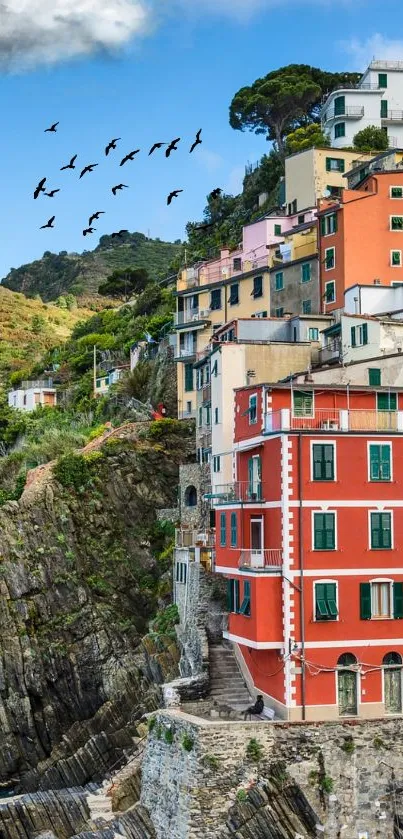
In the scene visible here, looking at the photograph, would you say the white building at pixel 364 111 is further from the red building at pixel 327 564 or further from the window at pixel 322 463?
the window at pixel 322 463

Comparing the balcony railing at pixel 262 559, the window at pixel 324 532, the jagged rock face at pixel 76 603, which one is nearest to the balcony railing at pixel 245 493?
the balcony railing at pixel 262 559

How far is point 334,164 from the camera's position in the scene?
8694 cm

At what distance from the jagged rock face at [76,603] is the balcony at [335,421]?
55.4 feet

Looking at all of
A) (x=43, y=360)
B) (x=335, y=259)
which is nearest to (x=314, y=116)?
(x=43, y=360)

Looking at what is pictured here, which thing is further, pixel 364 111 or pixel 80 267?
pixel 80 267

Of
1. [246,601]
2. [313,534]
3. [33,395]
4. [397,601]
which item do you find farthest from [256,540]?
[33,395]

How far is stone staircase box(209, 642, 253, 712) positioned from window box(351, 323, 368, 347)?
14.2 m

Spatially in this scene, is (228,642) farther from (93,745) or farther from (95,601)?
(95,601)

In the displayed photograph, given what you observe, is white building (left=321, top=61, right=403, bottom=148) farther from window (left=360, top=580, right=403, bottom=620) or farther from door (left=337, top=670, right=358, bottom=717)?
door (left=337, top=670, right=358, bottom=717)

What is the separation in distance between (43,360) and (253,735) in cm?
7564

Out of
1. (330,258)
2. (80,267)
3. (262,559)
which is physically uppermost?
(80,267)

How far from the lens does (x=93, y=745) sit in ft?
186

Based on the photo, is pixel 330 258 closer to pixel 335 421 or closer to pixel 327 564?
pixel 335 421

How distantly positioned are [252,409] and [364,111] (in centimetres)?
5311
